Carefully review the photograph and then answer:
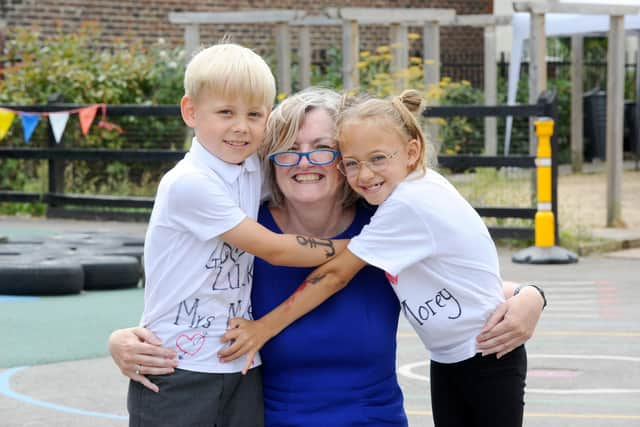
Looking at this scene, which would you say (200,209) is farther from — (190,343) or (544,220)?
(544,220)

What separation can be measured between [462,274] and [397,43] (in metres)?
14.3

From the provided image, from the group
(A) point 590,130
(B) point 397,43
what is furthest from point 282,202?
(A) point 590,130

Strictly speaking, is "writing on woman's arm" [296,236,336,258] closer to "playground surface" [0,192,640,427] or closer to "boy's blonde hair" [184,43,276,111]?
"boy's blonde hair" [184,43,276,111]

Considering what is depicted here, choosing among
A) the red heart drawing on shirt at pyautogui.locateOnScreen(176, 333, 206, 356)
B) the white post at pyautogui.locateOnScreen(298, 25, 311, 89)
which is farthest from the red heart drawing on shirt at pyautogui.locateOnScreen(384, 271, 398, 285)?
the white post at pyautogui.locateOnScreen(298, 25, 311, 89)

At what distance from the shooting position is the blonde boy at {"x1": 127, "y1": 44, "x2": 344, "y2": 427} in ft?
10.5

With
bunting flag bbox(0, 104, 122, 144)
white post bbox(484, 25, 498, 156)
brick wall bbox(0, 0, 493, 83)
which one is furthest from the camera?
brick wall bbox(0, 0, 493, 83)

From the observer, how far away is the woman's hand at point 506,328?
3320 millimetres

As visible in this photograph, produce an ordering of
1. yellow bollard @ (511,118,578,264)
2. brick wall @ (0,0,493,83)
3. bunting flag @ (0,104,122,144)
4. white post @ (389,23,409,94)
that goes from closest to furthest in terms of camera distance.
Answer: yellow bollard @ (511,118,578,264) → bunting flag @ (0,104,122,144) → white post @ (389,23,409,94) → brick wall @ (0,0,493,83)

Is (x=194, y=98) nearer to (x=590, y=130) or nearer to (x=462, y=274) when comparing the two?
(x=462, y=274)

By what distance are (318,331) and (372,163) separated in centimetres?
47

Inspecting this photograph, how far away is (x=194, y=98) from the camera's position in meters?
3.28

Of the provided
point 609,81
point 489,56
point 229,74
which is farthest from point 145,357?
point 489,56

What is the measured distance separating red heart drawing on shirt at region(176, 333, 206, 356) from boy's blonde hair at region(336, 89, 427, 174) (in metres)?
0.63

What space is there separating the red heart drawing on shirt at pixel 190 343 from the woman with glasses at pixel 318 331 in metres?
0.04
